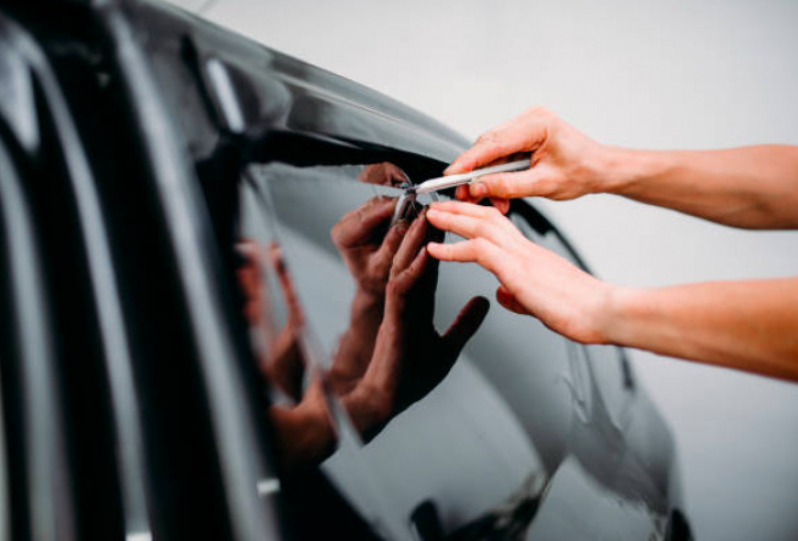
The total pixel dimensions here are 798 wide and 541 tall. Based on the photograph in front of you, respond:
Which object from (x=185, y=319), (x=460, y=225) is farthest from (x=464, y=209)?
(x=185, y=319)

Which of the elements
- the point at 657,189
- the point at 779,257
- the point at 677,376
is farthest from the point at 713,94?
the point at 677,376

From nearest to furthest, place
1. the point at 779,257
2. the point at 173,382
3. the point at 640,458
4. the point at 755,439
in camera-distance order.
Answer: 1. the point at 173,382
2. the point at 640,458
3. the point at 755,439
4. the point at 779,257

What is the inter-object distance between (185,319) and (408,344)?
0.26 m

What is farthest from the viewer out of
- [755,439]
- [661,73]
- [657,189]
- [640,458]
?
[661,73]

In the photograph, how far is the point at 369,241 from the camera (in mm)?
565

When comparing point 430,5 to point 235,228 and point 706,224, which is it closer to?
point 706,224

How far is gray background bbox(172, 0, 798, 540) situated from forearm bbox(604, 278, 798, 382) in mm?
851

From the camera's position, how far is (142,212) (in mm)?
434

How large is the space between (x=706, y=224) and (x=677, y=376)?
0.52 metres

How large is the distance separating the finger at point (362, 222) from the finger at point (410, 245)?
0.04 metres

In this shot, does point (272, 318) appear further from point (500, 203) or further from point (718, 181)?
point (718, 181)

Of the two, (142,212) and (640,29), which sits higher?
(640,29)

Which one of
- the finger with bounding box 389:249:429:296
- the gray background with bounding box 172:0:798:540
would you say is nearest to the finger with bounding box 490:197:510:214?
the finger with bounding box 389:249:429:296

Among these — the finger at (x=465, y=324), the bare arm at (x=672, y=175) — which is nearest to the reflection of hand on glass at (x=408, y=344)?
the finger at (x=465, y=324)
